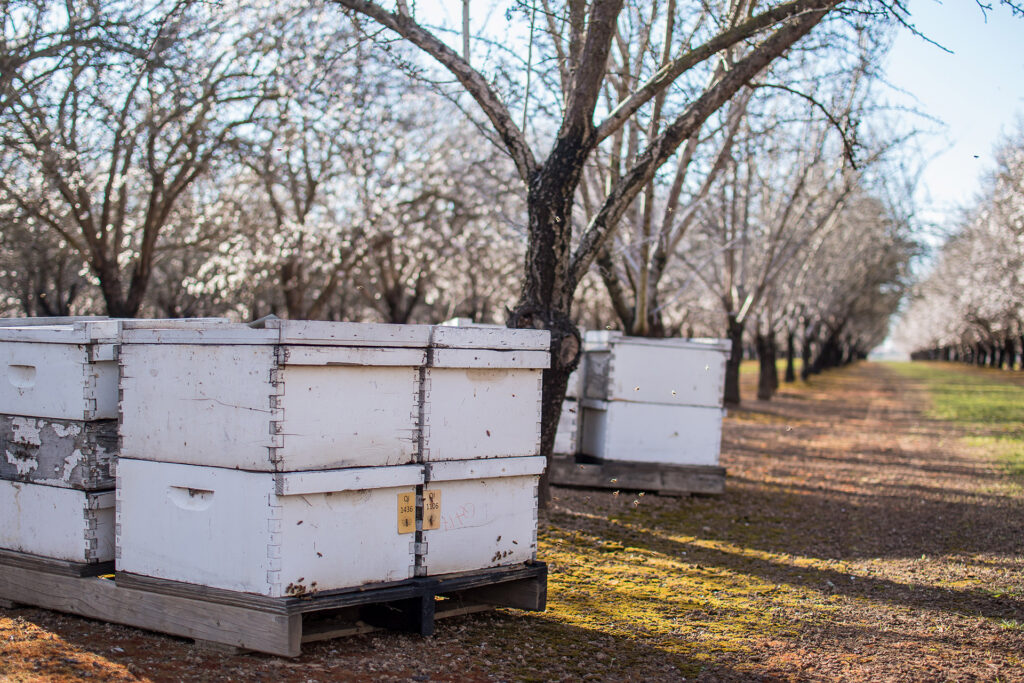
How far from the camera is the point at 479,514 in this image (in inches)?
208

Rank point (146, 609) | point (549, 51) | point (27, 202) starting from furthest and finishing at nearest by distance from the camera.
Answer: point (27, 202) < point (549, 51) < point (146, 609)

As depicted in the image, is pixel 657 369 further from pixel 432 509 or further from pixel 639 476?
pixel 432 509

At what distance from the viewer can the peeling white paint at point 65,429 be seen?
200 inches

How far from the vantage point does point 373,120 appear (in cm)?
1869

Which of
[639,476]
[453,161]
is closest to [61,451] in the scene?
[639,476]

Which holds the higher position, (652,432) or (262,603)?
(652,432)

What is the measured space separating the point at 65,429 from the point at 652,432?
6.86 meters

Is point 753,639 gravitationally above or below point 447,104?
below

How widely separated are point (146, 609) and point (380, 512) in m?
1.29

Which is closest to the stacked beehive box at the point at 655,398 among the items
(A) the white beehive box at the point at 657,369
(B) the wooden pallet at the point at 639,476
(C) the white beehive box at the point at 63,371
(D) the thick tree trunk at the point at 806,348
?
(A) the white beehive box at the point at 657,369

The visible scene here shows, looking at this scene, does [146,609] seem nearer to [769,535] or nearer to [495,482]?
[495,482]

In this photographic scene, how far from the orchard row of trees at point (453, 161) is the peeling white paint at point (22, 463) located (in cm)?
382

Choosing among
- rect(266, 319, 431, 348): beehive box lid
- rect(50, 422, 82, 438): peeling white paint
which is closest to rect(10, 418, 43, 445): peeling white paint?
rect(50, 422, 82, 438): peeling white paint

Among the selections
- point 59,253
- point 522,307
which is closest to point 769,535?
point 522,307
